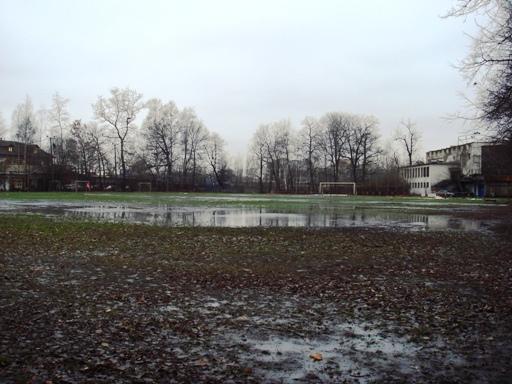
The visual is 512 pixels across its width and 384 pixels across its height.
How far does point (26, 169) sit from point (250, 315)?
95.2 m

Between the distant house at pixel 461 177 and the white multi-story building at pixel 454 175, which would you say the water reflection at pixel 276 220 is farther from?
the white multi-story building at pixel 454 175

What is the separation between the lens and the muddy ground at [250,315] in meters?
5.51

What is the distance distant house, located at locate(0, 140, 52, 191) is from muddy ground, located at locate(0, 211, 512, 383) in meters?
82.7

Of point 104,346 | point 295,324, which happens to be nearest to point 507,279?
point 295,324

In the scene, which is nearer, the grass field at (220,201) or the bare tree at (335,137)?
the grass field at (220,201)

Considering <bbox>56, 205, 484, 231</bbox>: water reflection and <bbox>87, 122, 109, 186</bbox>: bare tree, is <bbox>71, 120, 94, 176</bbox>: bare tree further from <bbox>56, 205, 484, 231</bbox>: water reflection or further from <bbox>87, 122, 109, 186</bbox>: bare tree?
<bbox>56, 205, 484, 231</bbox>: water reflection

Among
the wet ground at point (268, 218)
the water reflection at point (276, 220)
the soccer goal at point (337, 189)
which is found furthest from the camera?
the soccer goal at point (337, 189)

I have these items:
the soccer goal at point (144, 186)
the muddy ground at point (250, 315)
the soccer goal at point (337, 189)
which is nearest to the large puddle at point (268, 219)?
the muddy ground at point (250, 315)

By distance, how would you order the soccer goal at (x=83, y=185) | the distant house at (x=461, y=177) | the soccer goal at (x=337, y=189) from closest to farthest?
the soccer goal at (x=83, y=185) < the distant house at (x=461, y=177) < the soccer goal at (x=337, y=189)

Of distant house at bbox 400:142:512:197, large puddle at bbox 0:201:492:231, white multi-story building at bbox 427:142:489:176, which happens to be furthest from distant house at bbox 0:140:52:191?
white multi-story building at bbox 427:142:489:176

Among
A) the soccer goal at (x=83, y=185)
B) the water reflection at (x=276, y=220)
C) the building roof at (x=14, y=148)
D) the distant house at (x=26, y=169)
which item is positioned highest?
the building roof at (x=14, y=148)

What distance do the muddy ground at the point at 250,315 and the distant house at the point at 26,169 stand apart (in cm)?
8272

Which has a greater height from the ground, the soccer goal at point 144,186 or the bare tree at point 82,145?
the bare tree at point 82,145

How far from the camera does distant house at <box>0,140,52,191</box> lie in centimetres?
9156
